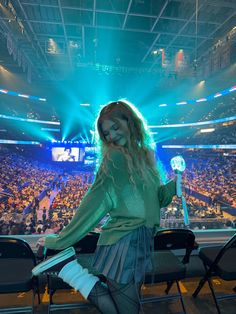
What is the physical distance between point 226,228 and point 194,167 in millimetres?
861

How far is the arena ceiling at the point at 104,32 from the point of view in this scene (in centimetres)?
290

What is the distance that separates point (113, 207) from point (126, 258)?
0.73 ft

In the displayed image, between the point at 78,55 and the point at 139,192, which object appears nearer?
the point at 139,192

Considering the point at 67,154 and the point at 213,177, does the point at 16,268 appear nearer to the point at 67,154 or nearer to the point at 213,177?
the point at 67,154

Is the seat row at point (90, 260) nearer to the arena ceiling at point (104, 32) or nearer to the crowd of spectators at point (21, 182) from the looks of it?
the crowd of spectators at point (21, 182)

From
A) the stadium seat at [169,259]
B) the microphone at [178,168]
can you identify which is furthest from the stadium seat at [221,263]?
the microphone at [178,168]

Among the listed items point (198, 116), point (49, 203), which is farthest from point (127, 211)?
point (198, 116)

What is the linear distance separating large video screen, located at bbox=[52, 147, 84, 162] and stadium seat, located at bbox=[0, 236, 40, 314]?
1.38 meters

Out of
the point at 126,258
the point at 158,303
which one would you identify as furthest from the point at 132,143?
the point at 158,303

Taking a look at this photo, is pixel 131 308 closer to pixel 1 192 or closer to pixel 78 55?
pixel 1 192

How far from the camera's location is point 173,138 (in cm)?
313

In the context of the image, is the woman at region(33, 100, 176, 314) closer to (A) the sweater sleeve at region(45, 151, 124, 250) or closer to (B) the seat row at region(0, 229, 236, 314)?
(A) the sweater sleeve at region(45, 151, 124, 250)

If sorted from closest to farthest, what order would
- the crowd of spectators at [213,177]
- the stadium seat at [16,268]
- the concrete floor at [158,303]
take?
the stadium seat at [16,268] < the concrete floor at [158,303] < the crowd of spectators at [213,177]

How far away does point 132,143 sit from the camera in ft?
3.50
